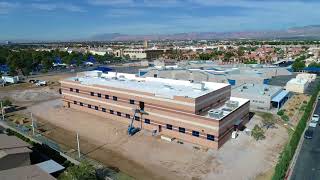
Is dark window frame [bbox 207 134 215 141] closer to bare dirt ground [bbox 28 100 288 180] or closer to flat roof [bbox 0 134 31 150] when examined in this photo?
bare dirt ground [bbox 28 100 288 180]

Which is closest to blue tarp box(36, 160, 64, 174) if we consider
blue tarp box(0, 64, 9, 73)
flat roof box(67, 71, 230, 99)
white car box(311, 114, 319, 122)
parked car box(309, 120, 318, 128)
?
flat roof box(67, 71, 230, 99)

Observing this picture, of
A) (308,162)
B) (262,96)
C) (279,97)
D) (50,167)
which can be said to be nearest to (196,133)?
(308,162)

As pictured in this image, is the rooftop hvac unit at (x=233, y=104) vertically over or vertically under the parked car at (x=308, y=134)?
over

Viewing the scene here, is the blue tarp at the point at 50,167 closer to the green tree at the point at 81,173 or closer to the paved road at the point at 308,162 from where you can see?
the green tree at the point at 81,173

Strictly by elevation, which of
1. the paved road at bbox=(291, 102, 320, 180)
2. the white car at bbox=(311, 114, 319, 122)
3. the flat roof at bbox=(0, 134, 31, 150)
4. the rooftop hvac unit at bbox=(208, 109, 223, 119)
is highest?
the rooftop hvac unit at bbox=(208, 109, 223, 119)

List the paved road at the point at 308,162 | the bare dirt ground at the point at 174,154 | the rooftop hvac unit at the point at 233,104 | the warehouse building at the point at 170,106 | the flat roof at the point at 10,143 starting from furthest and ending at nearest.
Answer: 1. the rooftop hvac unit at the point at 233,104
2. the warehouse building at the point at 170,106
3. the bare dirt ground at the point at 174,154
4. the flat roof at the point at 10,143
5. the paved road at the point at 308,162

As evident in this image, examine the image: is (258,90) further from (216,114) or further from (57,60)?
(57,60)

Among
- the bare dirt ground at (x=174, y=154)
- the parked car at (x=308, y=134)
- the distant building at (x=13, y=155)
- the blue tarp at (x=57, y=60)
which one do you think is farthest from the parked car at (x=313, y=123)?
the blue tarp at (x=57, y=60)

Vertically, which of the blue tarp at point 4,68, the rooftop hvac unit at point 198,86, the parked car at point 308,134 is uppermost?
the rooftop hvac unit at point 198,86
